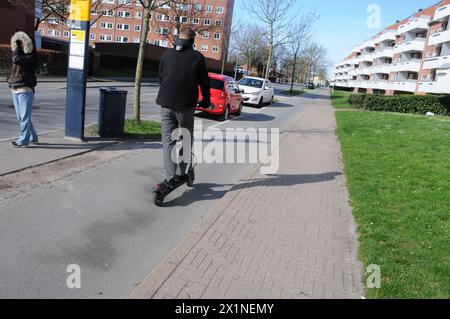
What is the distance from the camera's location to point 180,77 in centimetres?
488

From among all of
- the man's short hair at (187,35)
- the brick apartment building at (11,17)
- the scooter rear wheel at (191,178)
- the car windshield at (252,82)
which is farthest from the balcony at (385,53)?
the man's short hair at (187,35)

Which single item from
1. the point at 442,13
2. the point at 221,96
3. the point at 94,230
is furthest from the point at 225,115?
the point at 442,13

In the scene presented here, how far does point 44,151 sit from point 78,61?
1.89 meters

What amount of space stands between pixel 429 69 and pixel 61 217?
53757 mm

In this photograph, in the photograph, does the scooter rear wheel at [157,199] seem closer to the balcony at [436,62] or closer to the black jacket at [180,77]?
the black jacket at [180,77]

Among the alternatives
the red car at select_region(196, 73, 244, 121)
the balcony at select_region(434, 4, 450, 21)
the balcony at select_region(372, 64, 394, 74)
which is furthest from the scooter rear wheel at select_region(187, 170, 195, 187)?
the balcony at select_region(372, 64, 394, 74)

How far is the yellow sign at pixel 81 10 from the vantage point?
727 cm

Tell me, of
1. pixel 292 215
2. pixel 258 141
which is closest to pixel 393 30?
pixel 258 141

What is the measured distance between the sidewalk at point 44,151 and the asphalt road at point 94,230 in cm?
81

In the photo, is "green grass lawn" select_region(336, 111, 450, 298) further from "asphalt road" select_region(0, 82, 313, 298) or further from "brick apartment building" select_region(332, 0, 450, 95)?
"brick apartment building" select_region(332, 0, 450, 95)

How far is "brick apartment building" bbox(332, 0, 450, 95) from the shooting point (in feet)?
144

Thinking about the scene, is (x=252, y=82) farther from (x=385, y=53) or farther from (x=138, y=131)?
(x=385, y=53)

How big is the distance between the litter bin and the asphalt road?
2255mm

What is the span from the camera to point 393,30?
239 ft
